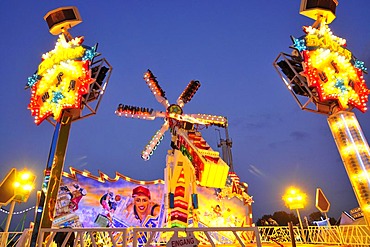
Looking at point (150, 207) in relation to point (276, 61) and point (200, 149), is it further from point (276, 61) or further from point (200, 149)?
point (276, 61)

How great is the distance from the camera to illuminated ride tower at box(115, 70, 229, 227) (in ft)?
44.9

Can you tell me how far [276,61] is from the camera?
46.9 ft

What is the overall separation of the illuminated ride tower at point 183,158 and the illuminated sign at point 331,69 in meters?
5.70

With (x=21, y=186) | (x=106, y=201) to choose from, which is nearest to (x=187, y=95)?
(x=106, y=201)

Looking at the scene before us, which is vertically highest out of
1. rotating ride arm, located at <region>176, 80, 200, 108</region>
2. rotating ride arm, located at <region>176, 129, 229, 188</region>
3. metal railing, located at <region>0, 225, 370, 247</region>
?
rotating ride arm, located at <region>176, 80, 200, 108</region>

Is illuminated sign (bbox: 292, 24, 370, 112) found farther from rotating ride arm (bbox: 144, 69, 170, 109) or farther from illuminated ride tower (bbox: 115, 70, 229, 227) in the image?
rotating ride arm (bbox: 144, 69, 170, 109)

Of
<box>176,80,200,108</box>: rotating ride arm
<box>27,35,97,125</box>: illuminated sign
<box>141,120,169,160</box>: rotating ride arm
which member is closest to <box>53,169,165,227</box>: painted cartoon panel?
<box>141,120,169,160</box>: rotating ride arm

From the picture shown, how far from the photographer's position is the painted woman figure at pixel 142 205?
796 inches

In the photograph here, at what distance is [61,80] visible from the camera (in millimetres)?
12938

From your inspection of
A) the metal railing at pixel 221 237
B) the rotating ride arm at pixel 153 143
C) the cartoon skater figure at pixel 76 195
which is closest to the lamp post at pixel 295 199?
the metal railing at pixel 221 237

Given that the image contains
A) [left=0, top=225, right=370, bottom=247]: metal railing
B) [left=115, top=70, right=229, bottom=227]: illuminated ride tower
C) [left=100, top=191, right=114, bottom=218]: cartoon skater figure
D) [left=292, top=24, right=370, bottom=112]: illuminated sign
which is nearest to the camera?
[left=0, top=225, right=370, bottom=247]: metal railing

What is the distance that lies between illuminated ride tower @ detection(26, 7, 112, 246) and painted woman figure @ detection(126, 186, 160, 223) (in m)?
9.32

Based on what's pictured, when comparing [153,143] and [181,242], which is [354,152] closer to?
[153,143]

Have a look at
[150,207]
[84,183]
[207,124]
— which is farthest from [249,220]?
[84,183]
